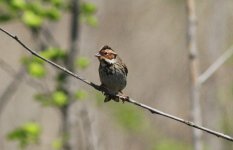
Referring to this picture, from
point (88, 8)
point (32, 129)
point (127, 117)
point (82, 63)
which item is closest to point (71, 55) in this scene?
point (82, 63)

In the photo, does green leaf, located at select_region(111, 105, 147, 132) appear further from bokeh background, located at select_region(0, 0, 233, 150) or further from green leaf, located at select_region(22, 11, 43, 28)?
green leaf, located at select_region(22, 11, 43, 28)

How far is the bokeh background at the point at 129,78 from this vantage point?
7.92 metres

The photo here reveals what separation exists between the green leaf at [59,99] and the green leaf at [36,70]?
262 millimetres

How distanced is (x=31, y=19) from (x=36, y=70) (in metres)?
0.56

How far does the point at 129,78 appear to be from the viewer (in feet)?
37.7

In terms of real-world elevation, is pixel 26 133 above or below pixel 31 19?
below

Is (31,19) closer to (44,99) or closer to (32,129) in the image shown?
(44,99)

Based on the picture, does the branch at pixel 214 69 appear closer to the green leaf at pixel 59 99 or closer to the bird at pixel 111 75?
the bird at pixel 111 75

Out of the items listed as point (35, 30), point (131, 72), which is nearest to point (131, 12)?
point (131, 72)

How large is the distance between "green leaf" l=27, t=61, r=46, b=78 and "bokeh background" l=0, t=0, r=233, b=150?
11 millimetres

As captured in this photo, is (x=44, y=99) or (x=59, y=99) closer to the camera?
(x=59, y=99)

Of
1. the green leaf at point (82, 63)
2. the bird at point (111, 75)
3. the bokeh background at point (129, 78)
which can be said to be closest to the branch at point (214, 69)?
the bird at point (111, 75)

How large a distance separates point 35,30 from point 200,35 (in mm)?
5451

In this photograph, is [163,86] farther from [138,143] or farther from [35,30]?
[35,30]
